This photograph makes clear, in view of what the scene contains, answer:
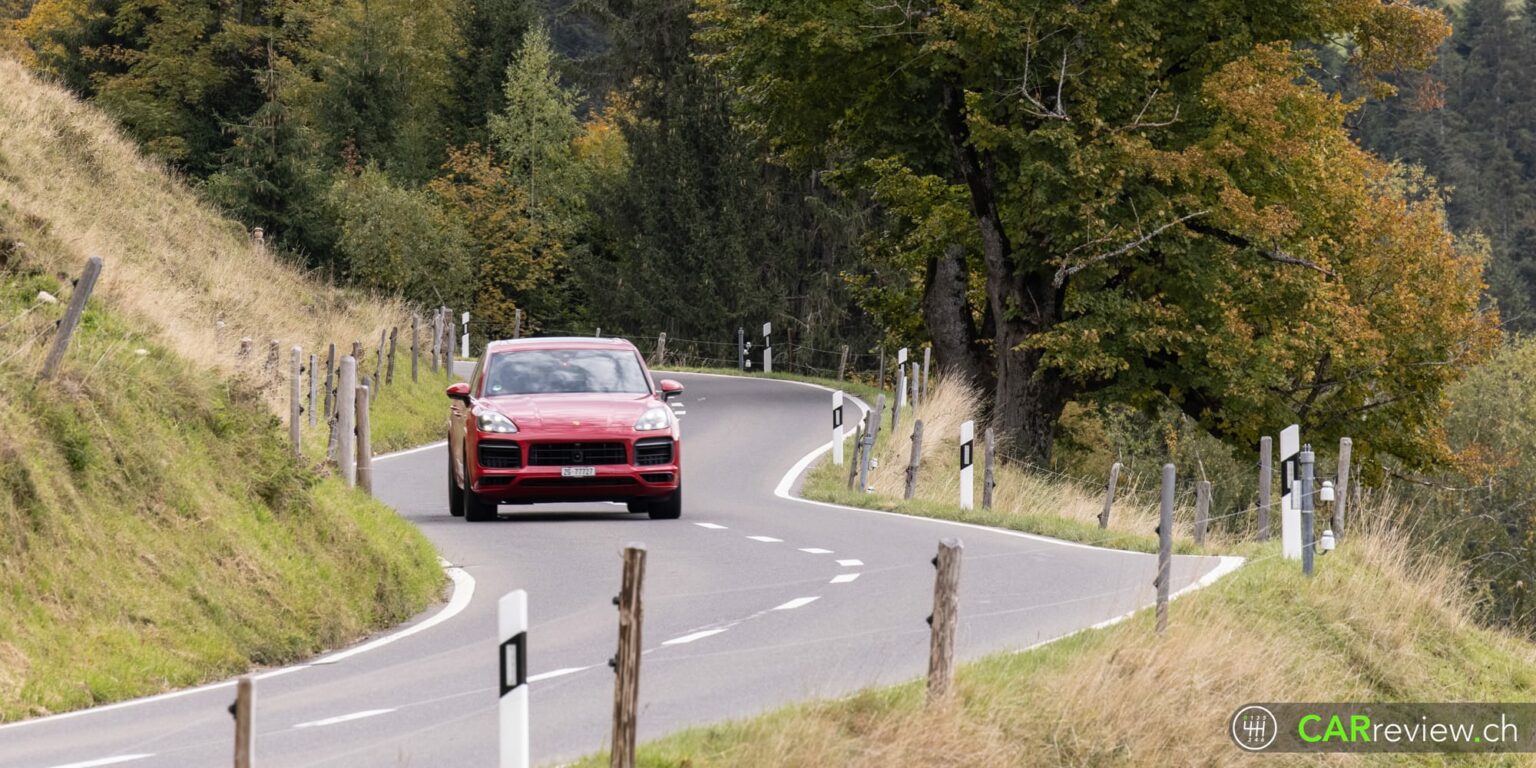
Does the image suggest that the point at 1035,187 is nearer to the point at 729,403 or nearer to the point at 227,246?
the point at 729,403

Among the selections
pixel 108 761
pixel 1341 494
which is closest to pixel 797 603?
pixel 108 761

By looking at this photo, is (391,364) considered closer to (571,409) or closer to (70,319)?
(571,409)

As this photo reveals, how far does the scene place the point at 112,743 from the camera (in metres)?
9.80

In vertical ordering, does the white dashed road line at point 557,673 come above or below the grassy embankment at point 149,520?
below

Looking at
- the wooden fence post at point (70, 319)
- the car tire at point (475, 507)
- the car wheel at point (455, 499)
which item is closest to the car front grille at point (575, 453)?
the car tire at point (475, 507)

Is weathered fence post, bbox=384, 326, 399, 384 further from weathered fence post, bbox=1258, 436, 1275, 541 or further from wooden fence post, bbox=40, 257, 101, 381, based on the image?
wooden fence post, bbox=40, 257, 101, 381

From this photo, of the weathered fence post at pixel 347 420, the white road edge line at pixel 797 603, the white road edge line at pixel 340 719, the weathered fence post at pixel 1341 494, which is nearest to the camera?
the white road edge line at pixel 340 719

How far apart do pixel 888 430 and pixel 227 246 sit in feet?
43.9

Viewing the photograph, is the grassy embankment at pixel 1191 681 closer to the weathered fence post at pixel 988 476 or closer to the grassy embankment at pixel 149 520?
the weathered fence post at pixel 988 476

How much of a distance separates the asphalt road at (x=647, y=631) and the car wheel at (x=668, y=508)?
160 millimetres

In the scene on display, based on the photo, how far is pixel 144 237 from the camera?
34625 mm

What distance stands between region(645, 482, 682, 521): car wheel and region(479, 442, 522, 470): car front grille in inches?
65.8

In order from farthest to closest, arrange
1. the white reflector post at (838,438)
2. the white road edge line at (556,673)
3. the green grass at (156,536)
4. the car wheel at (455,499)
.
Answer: the white reflector post at (838,438)
the car wheel at (455,499)
the green grass at (156,536)
the white road edge line at (556,673)

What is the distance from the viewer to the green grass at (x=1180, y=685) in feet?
31.3
